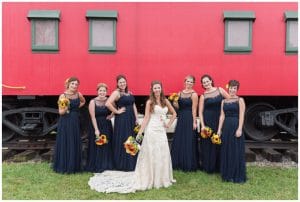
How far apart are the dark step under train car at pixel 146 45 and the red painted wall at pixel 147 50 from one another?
0.06ft

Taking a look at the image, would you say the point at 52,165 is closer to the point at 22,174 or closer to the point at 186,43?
the point at 22,174

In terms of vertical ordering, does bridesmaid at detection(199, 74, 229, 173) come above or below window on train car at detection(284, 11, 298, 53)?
below

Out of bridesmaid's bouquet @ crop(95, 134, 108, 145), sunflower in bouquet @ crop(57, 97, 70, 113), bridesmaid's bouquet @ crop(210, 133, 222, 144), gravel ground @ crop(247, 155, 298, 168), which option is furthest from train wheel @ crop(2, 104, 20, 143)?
gravel ground @ crop(247, 155, 298, 168)

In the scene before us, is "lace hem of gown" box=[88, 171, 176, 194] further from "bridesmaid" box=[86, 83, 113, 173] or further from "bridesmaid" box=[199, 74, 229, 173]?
"bridesmaid" box=[199, 74, 229, 173]

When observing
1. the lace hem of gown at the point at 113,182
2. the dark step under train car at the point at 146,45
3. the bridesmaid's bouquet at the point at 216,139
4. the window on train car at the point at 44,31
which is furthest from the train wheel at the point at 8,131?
the bridesmaid's bouquet at the point at 216,139

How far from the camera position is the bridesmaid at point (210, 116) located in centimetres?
561

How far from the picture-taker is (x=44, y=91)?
6531 millimetres

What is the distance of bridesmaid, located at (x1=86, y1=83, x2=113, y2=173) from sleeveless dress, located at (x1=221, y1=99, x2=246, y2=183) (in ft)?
6.71

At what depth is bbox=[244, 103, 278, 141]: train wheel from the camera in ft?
23.8

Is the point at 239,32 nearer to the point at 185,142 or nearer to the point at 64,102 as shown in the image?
the point at 185,142

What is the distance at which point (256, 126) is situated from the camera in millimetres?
7430

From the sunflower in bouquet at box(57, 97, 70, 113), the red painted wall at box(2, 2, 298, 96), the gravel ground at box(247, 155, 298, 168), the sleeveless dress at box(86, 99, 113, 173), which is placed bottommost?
the gravel ground at box(247, 155, 298, 168)

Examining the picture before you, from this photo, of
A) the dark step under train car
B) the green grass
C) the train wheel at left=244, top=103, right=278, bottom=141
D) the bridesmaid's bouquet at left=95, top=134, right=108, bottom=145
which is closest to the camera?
the green grass

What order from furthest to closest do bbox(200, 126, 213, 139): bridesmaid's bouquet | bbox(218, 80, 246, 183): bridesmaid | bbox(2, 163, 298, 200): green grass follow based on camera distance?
bbox(200, 126, 213, 139): bridesmaid's bouquet < bbox(218, 80, 246, 183): bridesmaid < bbox(2, 163, 298, 200): green grass
